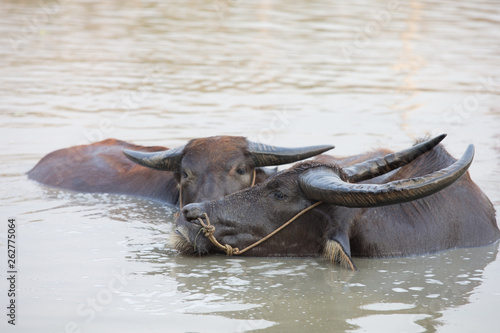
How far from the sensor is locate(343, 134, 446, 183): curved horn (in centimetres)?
598

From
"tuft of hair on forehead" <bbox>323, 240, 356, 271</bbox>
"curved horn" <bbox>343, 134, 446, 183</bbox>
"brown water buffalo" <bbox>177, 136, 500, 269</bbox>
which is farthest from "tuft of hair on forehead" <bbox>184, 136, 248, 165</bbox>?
"tuft of hair on forehead" <bbox>323, 240, 356, 271</bbox>

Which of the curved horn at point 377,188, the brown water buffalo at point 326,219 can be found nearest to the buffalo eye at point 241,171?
the brown water buffalo at point 326,219

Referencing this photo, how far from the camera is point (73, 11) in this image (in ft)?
80.9

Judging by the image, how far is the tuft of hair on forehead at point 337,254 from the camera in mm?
5688

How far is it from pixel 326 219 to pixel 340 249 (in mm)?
256

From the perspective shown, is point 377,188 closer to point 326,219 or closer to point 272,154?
point 326,219

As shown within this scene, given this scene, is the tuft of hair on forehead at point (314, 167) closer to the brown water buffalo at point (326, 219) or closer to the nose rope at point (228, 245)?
the brown water buffalo at point (326, 219)

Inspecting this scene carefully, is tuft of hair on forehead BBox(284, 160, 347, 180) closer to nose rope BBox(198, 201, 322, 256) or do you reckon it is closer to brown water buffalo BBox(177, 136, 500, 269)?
brown water buffalo BBox(177, 136, 500, 269)

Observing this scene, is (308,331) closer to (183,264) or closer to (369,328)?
(369,328)

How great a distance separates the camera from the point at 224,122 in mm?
11242

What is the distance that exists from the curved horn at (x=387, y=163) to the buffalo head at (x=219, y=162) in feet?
3.78

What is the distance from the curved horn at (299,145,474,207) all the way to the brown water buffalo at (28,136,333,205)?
59.4 inches

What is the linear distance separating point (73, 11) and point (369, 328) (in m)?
21.6

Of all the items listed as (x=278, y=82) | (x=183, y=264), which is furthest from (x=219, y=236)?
(x=278, y=82)
